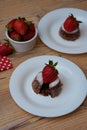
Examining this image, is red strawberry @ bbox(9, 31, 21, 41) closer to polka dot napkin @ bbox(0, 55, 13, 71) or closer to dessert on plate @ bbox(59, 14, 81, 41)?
polka dot napkin @ bbox(0, 55, 13, 71)

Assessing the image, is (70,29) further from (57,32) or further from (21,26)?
(21,26)

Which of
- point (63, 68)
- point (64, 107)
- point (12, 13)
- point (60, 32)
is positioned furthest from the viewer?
point (12, 13)

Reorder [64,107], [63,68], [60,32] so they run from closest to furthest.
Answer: [64,107], [63,68], [60,32]

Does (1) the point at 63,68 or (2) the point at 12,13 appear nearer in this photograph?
(1) the point at 63,68

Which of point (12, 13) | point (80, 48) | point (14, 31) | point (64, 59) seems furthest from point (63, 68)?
point (12, 13)

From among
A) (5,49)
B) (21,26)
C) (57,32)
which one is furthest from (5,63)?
(57,32)

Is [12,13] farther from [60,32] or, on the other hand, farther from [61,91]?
[61,91]

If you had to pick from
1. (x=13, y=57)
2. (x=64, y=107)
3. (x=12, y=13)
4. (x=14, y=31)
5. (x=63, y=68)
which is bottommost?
(x=64, y=107)

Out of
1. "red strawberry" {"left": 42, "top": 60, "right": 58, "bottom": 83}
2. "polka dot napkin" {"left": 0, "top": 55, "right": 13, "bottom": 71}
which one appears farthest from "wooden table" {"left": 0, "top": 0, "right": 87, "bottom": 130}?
"red strawberry" {"left": 42, "top": 60, "right": 58, "bottom": 83}
